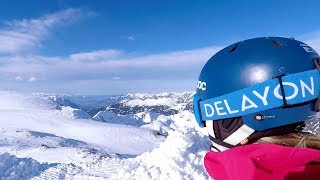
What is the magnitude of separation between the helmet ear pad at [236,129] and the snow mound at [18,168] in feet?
40.7

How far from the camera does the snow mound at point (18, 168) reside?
1358 cm

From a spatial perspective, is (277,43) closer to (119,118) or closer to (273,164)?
(273,164)

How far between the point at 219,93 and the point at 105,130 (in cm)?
3978

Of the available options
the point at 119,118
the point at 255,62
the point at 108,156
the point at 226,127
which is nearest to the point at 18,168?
the point at 108,156

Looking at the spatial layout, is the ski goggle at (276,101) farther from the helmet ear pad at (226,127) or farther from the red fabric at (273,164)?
the red fabric at (273,164)

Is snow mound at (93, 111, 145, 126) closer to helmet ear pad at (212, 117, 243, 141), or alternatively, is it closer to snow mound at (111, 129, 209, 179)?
snow mound at (111, 129, 209, 179)

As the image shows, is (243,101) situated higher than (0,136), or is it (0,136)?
(243,101)

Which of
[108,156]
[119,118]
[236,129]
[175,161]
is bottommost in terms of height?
[119,118]

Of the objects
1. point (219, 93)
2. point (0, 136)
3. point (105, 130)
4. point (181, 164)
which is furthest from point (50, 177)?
point (105, 130)

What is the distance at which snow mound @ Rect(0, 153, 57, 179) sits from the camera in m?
13.6

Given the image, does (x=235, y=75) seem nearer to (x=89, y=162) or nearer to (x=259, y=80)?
(x=259, y=80)

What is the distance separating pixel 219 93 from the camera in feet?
7.54

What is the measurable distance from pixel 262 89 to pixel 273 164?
1.61ft

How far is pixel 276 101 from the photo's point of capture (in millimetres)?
2115
